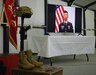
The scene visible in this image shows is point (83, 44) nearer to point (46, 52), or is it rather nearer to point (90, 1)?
point (46, 52)

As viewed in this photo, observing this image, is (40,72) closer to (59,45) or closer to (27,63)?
(27,63)

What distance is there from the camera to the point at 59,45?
4.22 m

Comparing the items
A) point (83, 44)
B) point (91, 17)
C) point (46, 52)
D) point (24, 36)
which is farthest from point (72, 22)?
point (91, 17)

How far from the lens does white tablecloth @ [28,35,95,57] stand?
3965 mm

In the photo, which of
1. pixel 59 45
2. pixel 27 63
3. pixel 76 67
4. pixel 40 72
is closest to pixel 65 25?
pixel 59 45

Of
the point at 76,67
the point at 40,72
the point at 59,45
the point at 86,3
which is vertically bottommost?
the point at 76,67

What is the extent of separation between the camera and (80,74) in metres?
3.43

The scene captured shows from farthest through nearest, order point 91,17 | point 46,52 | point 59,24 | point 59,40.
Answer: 1. point 91,17
2. point 59,24
3. point 59,40
4. point 46,52

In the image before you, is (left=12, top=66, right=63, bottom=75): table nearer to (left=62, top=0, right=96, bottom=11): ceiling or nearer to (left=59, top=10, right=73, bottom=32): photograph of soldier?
(left=59, top=10, right=73, bottom=32): photograph of soldier

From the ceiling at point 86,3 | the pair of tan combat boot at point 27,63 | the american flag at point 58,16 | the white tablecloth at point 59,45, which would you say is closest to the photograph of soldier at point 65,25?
the american flag at point 58,16

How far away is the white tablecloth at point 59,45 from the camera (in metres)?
3.97

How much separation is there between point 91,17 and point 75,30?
3.47 meters

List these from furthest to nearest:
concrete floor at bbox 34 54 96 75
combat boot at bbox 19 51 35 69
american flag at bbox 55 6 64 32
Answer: american flag at bbox 55 6 64 32, concrete floor at bbox 34 54 96 75, combat boot at bbox 19 51 35 69

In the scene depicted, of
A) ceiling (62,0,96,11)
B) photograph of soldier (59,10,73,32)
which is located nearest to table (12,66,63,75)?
photograph of soldier (59,10,73,32)
